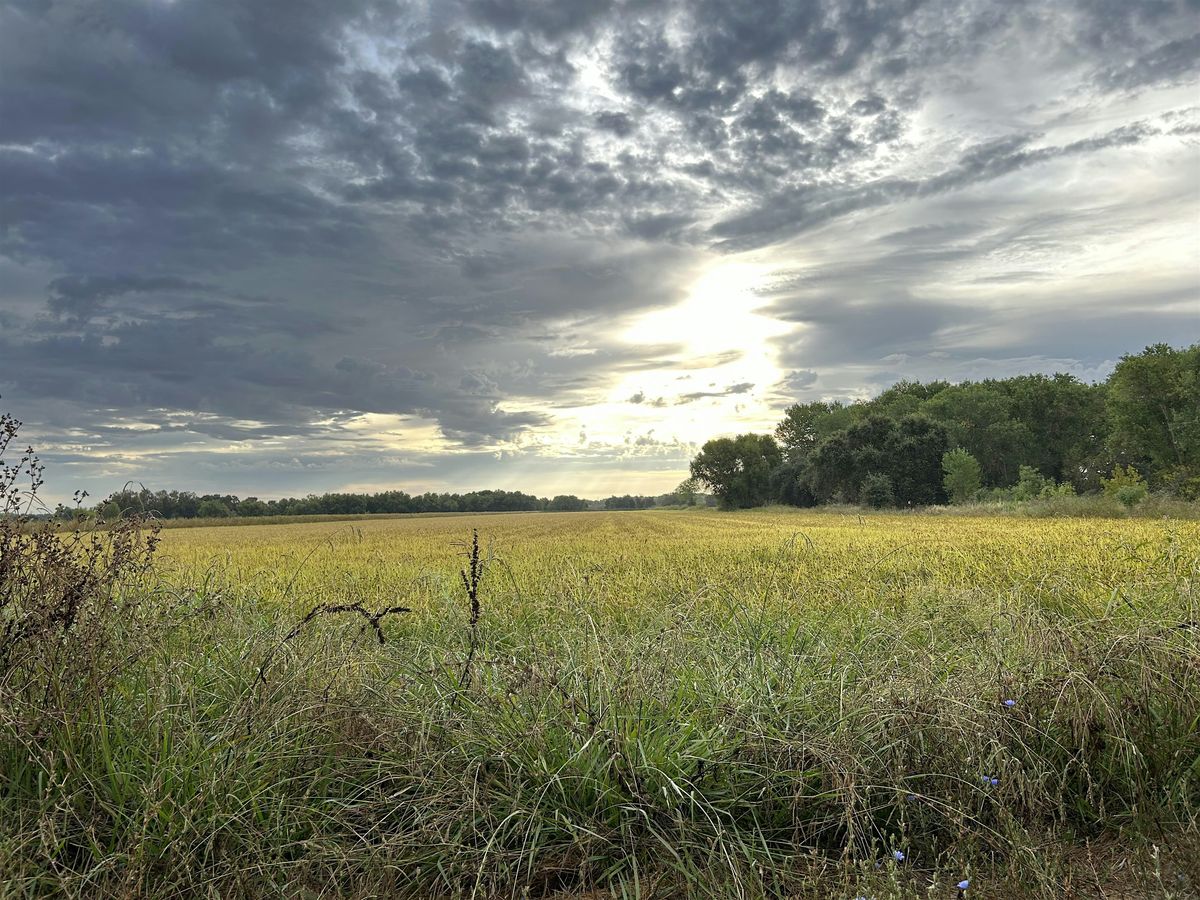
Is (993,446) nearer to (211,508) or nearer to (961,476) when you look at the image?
(961,476)

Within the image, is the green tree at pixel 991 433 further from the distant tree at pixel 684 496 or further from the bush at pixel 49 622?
the bush at pixel 49 622

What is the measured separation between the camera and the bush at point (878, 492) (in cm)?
6197

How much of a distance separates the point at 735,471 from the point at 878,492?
4324 centimetres

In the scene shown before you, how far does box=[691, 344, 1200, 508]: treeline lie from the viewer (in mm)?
57688

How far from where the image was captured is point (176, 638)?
544cm

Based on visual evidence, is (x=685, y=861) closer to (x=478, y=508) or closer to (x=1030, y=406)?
(x=1030, y=406)

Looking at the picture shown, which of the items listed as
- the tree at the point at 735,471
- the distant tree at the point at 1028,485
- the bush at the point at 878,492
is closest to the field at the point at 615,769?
the distant tree at the point at 1028,485

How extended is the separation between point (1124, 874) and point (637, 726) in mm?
2356

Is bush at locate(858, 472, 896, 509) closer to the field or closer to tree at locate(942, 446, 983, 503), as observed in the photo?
tree at locate(942, 446, 983, 503)

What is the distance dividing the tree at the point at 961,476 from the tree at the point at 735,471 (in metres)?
42.3

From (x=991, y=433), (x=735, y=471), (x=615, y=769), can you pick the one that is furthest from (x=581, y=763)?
(x=735, y=471)

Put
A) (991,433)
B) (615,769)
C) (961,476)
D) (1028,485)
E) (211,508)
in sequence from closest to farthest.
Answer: (615,769)
(1028,485)
(961,476)
(991,433)
(211,508)

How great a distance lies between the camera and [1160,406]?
59.1m

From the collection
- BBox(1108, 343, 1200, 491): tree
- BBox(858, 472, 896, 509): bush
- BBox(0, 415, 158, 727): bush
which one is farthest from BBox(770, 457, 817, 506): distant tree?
BBox(0, 415, 158, 727): bush
